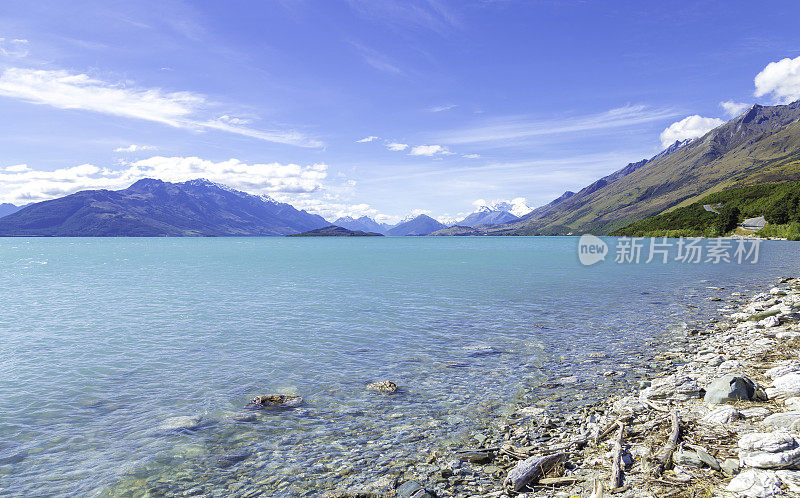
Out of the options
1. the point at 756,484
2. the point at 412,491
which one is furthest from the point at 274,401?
the point at 756,484

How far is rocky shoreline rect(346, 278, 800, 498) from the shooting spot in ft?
27.8

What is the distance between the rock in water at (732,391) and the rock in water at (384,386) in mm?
11286

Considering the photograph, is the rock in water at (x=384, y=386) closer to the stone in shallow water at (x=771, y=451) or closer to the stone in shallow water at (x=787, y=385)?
the stone in shallow water at (x=771, y=451)

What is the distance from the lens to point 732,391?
42.1ft

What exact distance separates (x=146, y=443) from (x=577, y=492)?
42.8 feet

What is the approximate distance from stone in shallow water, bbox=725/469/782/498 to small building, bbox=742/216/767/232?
23035cm

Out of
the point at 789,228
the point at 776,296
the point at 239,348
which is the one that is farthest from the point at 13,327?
the point at 789,228

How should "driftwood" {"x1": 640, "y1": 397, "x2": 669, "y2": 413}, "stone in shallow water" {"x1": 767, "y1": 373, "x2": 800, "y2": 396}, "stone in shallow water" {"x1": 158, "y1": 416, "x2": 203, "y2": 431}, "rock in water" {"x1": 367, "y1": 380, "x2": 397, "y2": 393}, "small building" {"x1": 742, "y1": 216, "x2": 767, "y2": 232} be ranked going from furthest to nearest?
"small building" {"x1": 742, "y1": 216, "x2": 767, "y2": 232}, "rock in water" {"x1": 367, "y1": 380, "x2": 397, "y2": 393}, "stone in shallow water" {"x1": 158, "y1": 416, "x2": 203, "y2": 431}, "driftwood" {"x1": 640, "y1": 397, "x2": 669, "y2": 413}, "stone in shallow water" {"x1": 767, "y1": 373, "x2": 800, "y2": 396}

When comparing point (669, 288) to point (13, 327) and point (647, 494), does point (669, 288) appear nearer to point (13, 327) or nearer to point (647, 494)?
point (647, 494)

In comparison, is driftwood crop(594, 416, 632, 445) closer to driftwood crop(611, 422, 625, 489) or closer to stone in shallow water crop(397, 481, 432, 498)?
driftwood crop(611, 422, 625, 489)

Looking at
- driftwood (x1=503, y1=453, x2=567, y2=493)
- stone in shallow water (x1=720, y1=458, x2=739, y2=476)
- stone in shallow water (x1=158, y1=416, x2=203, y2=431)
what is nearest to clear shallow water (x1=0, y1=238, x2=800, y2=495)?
stone in shallow water (x1=158, y1=416, x2=203, y2=431)

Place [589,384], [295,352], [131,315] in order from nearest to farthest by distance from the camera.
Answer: [589,384] < [295,352] < [131,315]

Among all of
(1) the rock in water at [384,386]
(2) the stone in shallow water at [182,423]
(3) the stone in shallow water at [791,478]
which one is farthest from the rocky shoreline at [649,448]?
(2) the stone in shallow water at [182,423]

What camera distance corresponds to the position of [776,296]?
3794 centimetres
